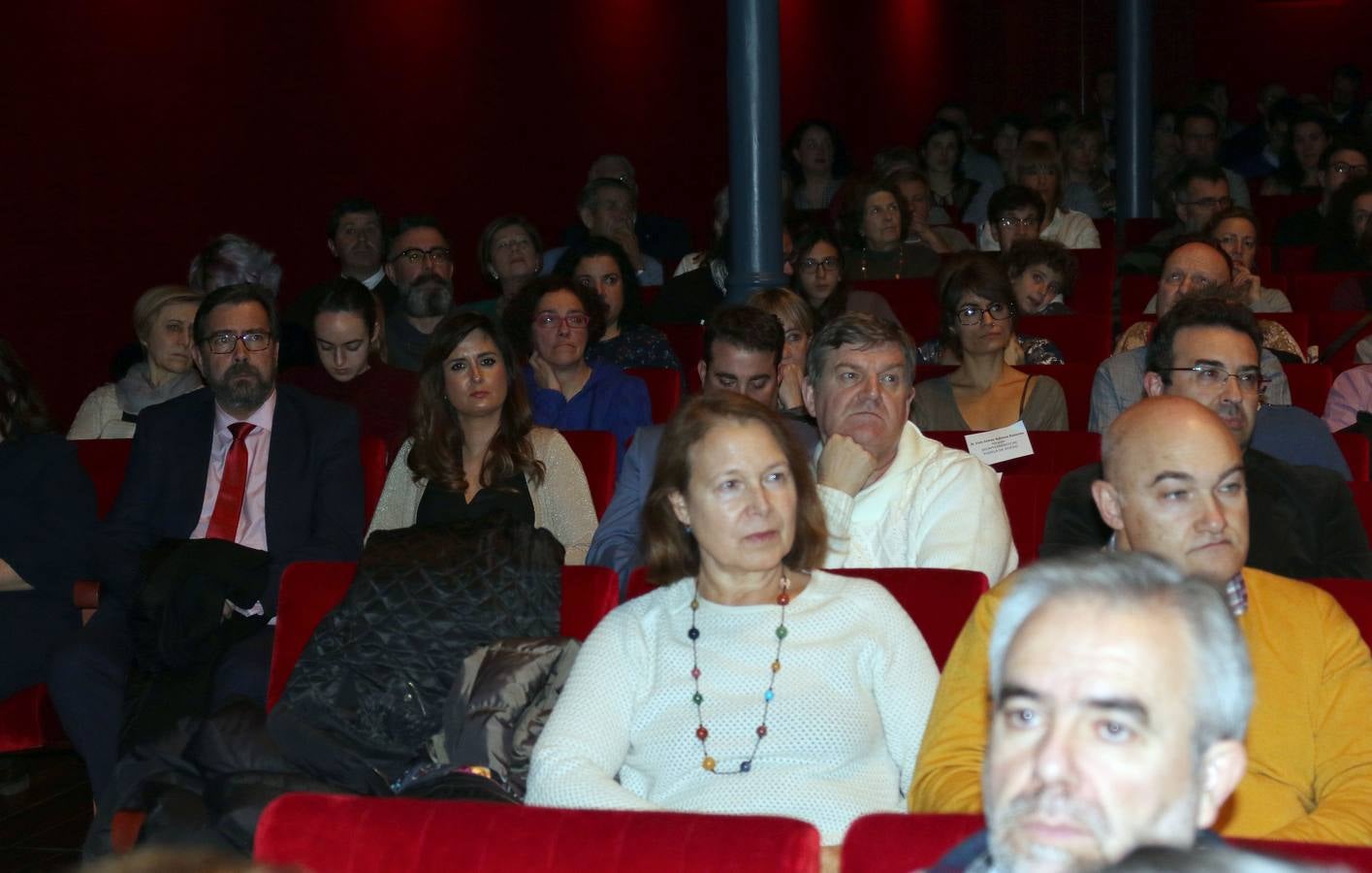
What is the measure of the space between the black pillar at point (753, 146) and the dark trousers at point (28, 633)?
2.76m

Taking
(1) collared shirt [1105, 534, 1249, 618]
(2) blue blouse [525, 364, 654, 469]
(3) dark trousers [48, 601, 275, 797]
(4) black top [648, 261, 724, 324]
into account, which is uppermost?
(4) black top [648, 261, 724, 324]

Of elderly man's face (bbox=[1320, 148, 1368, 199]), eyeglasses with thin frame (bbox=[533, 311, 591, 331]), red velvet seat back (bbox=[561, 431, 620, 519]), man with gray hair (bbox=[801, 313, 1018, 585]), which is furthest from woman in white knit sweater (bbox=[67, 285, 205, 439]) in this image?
elderly man's face (bbox=[1320, 148, 1368, 199])

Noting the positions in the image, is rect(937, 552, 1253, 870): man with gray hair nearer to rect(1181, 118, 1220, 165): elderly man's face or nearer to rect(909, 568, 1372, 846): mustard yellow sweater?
rect(909, 568, 1372, 846): mustard yellow sweater

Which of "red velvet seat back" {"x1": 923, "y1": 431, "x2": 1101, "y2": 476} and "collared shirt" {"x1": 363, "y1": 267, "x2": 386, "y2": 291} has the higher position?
"collared shirt" {"x1": 363, "y1": 267, "x2": 386, "y2": 291}

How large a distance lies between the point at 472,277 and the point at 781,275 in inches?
124

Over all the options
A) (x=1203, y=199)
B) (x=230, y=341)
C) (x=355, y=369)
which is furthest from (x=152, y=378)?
(x=1203, y=199)

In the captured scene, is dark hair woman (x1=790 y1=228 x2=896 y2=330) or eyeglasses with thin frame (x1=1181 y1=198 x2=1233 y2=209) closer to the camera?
dark hair woman (x1=790 y1=228 x2=896 y2=330)

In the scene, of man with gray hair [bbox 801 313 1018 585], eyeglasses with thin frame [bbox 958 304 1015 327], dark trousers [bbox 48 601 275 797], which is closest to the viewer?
man with gray hair [bbox 801 313 1018 585]

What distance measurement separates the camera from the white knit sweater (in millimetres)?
2582

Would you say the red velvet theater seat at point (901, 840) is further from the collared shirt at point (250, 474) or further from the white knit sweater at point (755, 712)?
the collared shirt at point (250, 474)

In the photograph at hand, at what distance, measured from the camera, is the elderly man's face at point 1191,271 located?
208 inches

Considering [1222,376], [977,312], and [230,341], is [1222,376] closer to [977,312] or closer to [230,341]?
[977,312]

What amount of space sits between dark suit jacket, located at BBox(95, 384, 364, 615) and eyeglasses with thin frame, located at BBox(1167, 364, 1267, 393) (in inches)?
81.3

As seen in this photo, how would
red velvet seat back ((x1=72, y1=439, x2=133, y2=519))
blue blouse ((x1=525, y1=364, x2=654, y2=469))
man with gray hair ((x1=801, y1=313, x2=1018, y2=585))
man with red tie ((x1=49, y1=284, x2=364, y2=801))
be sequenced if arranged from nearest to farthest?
man with gray hair ((x1=801, y1=313, x2=1018, y2=585)), man with red tie ((x1=49, y1=284, x2=364, y2=801)), red velvet seat back ((x1=72, y1=439, x2=133, y2=519)), blue blouse ((x1=525, y1=364, x2=654, y2=469))
